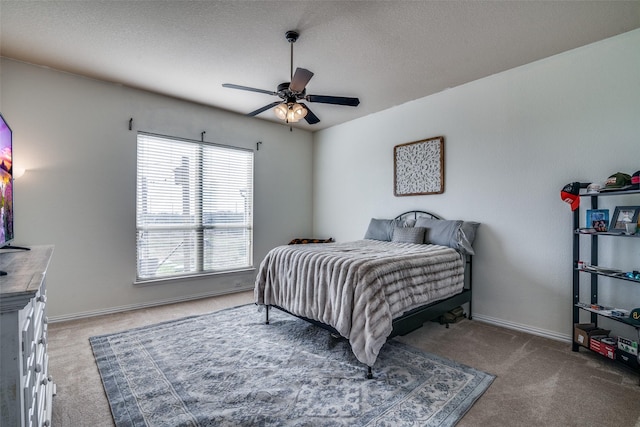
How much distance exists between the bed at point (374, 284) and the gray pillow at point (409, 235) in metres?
0.01

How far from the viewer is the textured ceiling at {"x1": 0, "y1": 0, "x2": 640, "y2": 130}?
2311mm

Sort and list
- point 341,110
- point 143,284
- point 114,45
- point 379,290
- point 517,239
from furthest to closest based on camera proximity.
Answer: point 341,110, point 143,284, point 517,239, point 114,45, point 379,290

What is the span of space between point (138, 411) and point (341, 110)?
13.5 ft

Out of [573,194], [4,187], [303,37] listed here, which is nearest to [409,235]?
[573,194]

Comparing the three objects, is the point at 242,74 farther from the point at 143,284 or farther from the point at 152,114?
the point at 143,284

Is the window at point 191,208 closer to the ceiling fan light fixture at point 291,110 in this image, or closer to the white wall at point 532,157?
the ceiling fan light fixture at point 291,110

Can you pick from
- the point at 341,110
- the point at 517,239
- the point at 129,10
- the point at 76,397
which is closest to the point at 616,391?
the point at 517,239

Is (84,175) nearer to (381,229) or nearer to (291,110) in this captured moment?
(291,110)

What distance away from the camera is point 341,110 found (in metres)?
4.55

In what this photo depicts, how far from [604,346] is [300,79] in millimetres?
3198

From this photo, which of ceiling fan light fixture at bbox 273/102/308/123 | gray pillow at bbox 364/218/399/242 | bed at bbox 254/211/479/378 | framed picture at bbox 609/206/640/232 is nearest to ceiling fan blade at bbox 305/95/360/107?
ceiling fan light fixture at bbox 273/102/308/123

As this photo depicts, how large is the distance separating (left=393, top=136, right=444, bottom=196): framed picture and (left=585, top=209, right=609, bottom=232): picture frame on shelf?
150 cm

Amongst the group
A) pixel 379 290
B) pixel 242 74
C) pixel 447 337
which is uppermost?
pixel 242 74

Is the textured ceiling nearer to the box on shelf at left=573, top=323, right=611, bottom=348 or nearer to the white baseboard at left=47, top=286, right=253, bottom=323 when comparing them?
the box on shelf at left=573, top=323, right=611, bottom=348
